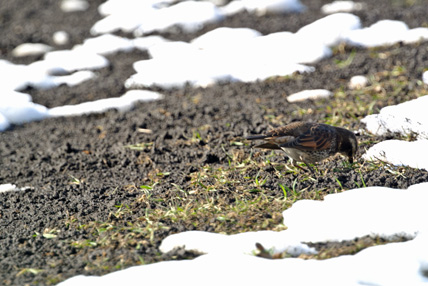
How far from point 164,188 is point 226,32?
4429 mm

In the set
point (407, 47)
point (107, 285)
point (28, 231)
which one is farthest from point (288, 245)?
point (407, 47)

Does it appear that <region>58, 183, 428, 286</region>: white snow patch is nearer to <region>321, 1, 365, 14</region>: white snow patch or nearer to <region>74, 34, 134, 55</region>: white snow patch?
<region>74, 34, 134, 55</region>: white snow patch

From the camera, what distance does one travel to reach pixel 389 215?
3039mm

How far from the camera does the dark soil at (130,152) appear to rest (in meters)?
3.12

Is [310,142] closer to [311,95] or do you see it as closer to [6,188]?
[311,95]

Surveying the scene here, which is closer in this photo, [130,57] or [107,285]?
[107,285]

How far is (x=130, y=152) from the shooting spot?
15.9ft

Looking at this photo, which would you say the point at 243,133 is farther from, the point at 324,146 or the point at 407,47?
the point at 407,47

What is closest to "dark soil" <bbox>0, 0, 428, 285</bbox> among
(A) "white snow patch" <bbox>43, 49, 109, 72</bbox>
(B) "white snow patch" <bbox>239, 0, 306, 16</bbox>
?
(A) "white snow patch" <bbox>43, 49, 109, 72</bbox>

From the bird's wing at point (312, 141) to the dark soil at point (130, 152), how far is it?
0.64 feet

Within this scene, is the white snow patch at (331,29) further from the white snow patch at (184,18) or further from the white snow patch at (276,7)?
the white snow patch at (184,18)

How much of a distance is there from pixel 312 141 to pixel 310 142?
22 mm

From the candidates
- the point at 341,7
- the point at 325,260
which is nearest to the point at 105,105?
the point at 325,260

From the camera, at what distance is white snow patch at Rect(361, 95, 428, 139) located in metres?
4.29
